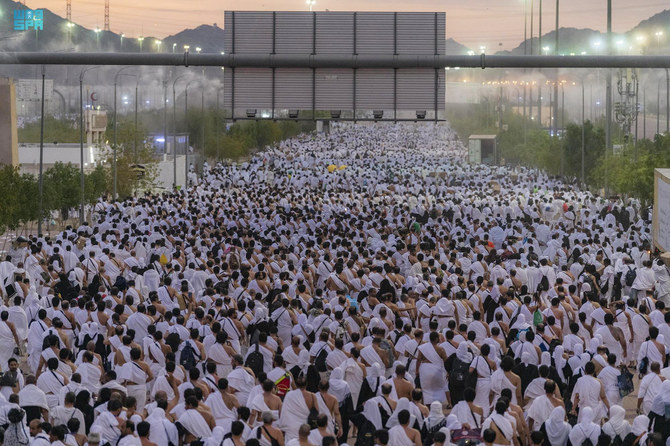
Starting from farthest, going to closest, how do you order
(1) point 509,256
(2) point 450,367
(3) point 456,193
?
(3) point 456,193
(1) point 509,256
(2) point 450,367

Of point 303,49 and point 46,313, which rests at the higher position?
point 303,49

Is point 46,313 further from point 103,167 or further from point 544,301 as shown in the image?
point 103,167

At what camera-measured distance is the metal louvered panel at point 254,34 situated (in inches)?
897

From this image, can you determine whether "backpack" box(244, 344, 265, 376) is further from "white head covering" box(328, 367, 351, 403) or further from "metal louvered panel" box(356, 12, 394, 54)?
"metal louvered panel" box(356, 12, 394, 54)

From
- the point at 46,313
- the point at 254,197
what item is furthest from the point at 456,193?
the point at 46,313

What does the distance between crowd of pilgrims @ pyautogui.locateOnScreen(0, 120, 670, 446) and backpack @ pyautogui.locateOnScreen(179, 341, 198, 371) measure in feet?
0.06

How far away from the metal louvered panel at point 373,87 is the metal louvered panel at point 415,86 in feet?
0.69

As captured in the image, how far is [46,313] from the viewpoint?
17.0 m

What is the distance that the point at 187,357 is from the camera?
15148mm

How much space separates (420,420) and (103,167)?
42.7 m

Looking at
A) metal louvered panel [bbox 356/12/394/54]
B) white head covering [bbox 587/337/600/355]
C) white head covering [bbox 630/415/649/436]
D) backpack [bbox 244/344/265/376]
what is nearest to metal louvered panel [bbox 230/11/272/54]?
metal louvered panel [bbox 356/12/394/54]

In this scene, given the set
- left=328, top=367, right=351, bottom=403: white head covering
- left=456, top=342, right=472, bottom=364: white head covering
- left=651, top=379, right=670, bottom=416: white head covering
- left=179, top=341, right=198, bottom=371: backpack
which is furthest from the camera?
left=179, top=341, right=198, bottom=371: backpack

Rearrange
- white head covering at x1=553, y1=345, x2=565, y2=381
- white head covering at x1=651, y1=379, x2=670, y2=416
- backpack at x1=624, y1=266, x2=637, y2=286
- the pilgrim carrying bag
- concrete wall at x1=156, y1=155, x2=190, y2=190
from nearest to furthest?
the pilgrim carrying bag, white head covering at x1=651, y1=379, x2=670, y2=416, white head covering at x1=553, y1=345, x2=565, y2=381, backpack at x1=624, y1=266, x2=637, y2=286, concrete wall at x1=156, y1=155, x2=190, y2=190

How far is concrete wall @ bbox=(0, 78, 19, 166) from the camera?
162ft
